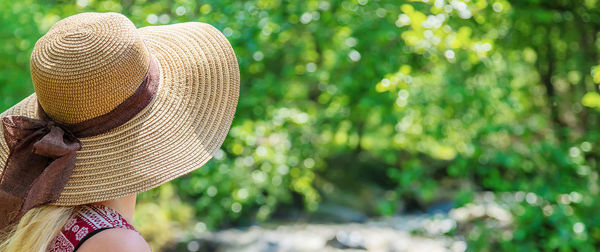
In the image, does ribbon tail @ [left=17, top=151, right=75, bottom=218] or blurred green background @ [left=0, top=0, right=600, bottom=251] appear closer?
ribbon tail @ [left=17, top=151, right=75, bottom=218]

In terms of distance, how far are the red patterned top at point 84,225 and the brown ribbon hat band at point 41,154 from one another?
62 mm

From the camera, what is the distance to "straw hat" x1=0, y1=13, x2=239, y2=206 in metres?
1.21

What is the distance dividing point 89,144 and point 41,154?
92 mm

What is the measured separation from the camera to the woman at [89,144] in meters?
1.20

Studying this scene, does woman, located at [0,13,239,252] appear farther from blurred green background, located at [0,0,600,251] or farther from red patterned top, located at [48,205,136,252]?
blurred green background, located at [0,0,600,251]

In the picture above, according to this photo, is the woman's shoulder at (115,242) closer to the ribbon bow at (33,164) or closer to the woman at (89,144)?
the woman at (89,144)

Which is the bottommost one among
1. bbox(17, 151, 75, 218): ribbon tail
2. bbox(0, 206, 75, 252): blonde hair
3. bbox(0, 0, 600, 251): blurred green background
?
bbox(0, 0, 600, 251): blurred green background

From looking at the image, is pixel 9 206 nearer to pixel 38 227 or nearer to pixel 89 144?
pixel 38 227

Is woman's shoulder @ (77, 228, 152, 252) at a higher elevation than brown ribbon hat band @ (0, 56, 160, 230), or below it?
below

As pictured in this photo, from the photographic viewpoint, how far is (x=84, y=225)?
1.20 meters

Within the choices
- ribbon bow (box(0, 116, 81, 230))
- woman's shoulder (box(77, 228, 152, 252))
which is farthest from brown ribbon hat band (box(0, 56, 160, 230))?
woman's shoulder (box(77, 228, 152, 252))

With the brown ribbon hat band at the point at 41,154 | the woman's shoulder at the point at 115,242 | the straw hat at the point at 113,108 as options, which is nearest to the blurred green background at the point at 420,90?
the straw hat at the point at 113,108

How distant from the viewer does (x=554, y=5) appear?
415cm

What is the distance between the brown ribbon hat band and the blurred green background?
1.87 metres
